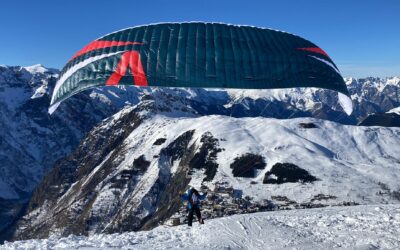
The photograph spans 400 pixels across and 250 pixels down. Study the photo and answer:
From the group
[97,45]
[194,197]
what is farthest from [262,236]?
[97,45]

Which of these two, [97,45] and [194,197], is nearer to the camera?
[194,197]

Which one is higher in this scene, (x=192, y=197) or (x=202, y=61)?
(x=202, y=61)

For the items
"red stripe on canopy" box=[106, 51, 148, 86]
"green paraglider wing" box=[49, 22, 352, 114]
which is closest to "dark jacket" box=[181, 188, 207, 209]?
"green paraglider wing" box=[49, 22, 352, 114]

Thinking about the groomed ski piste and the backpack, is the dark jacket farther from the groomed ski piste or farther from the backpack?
the groomed ski piste

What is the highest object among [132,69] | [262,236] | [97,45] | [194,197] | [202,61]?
[97,45]

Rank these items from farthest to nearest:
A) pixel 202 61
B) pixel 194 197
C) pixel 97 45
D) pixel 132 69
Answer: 1. pixel 97 45
2. pixel 194 197
3. pixel 132 69
4. pixel 202 61

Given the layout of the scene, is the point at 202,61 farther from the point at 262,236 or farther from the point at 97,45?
the point at 262,236
